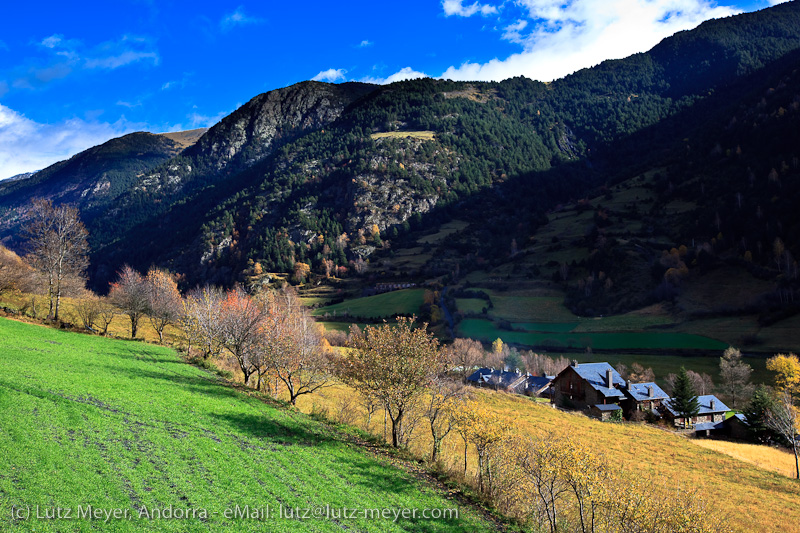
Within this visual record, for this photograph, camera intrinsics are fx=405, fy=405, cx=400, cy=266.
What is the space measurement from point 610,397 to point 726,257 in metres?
91.6

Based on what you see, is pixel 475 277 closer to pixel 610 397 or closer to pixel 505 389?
pixel 505 389

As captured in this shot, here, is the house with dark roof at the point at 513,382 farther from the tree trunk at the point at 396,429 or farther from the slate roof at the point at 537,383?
the tree trunk at the point at 396,429

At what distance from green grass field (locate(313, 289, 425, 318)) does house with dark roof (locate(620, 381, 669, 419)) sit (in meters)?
61.9

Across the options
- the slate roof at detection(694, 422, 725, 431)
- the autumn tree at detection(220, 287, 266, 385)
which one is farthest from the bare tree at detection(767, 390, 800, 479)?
the autumn tree at detection(220, 287, 266, 385)

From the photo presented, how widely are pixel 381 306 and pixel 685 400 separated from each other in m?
82.6

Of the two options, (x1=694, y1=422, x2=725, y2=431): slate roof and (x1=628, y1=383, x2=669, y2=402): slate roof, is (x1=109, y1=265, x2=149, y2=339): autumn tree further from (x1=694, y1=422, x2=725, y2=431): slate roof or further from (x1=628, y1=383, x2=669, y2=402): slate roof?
(x1=694, y1=422, x2=725, y2=431): slate roof

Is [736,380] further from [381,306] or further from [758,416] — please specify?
[381,306]

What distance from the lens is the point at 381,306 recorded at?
419 feet

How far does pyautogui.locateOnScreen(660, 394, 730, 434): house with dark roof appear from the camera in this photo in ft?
205

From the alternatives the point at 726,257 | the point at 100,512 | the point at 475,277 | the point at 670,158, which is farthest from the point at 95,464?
the point at 670,158

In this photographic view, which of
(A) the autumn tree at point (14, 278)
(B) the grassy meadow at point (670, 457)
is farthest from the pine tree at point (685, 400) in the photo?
(A) the autumn tree at point (14, 278)

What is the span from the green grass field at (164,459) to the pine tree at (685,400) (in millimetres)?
60434

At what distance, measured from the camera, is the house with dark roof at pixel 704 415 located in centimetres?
6234

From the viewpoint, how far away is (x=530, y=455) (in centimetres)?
1831
